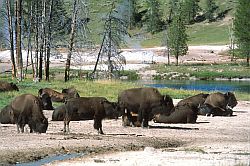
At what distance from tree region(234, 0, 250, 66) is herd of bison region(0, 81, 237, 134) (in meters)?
63.8

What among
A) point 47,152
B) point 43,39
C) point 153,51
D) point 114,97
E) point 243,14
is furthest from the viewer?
point 153,51

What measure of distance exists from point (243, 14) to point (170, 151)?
82.9m

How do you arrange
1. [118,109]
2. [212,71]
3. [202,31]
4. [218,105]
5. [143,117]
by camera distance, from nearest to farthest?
[118,109]
[143,117]
[218,105]
[212,71]
[202,31]

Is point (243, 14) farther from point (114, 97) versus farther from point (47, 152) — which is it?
point (47, 152)

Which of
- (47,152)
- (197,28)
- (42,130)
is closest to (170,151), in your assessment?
(47,152)

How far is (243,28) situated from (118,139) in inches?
3116

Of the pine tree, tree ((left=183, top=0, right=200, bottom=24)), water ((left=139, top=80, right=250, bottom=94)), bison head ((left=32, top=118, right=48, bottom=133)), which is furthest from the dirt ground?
the pine tree

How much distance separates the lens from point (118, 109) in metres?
22.5

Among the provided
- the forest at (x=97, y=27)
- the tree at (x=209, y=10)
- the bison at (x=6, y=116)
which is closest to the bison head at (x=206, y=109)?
the bison at (x=6, y=116)

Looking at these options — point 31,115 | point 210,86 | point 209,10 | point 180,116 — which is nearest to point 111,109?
point 31,115

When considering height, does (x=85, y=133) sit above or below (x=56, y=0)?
below

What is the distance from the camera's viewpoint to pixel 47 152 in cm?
1641

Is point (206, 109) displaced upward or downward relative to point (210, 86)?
upward

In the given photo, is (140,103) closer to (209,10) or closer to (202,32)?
(202,32)
